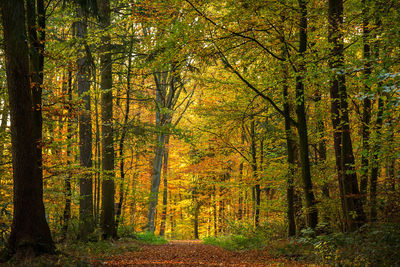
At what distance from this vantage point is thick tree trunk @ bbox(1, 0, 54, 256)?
5.72m

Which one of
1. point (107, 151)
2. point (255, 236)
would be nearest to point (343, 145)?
point (255, 236)

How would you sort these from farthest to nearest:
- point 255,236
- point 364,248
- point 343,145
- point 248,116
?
point 255,236 < point 248,116 < point 343,145 < point 364,248

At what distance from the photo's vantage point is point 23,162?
585cm

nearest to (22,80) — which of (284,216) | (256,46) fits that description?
(256,46)

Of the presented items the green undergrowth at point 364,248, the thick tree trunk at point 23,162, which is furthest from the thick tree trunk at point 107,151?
the green undergrowth at point 364,248

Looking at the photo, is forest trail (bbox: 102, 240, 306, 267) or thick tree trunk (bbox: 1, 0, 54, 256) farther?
forest trail (bbox: 102, 240, 306, 267)

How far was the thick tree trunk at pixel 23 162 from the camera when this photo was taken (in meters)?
5.72

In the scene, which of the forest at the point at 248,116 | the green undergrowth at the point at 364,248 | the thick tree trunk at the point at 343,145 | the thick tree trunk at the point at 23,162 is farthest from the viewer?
the thick tree trunk at the point at 343,145

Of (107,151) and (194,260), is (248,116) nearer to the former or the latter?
(194,260)

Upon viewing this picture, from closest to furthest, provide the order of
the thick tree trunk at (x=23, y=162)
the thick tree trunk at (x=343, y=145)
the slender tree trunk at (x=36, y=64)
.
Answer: the thick tree trunk at (x=23, y=162)
the slender tree trunk at (x=36, y=64)
the thick tree trunk at (x=343, y=145)

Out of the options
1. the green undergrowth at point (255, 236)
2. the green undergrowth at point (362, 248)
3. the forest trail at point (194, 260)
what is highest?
the green undergrowth at point (362, 248)

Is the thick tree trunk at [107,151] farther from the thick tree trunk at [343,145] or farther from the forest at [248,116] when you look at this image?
the thick tree trunk at [343,145]

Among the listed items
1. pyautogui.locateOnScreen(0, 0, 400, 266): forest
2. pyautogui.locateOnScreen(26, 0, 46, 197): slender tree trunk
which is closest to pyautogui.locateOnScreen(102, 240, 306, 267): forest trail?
pyautogui.locateOnScreen(0, 0, 400, 266): forest

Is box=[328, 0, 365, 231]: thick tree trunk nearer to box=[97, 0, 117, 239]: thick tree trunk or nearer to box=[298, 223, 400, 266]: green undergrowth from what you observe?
box=[298, 223, 400, 266]: green undergrowth
